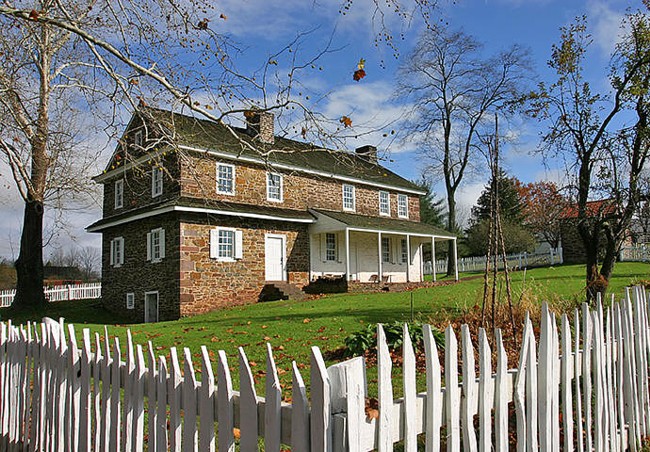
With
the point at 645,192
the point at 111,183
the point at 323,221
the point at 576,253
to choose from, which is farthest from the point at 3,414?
the point at 576,253

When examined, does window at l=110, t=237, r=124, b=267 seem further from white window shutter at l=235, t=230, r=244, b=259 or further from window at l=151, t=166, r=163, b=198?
white window shutter at l=235, t=230, r=244, b=259

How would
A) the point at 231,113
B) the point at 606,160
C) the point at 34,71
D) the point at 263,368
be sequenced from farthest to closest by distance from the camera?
1. the point at 606,160
2. the point at 34,71
3. the point at 263,368
4. the point at 231,113

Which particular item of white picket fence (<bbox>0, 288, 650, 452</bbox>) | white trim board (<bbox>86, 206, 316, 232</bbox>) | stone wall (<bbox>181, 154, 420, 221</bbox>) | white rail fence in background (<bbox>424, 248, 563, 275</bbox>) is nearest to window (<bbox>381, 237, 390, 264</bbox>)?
stone wall (<bbox>181, 154, 420, 221</bbox>)

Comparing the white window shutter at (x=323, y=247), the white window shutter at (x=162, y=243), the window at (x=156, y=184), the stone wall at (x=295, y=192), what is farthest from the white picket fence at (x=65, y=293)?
the white window shutter at (x=323, y=247)

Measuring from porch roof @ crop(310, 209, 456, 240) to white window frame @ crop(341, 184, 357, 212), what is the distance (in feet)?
2.19

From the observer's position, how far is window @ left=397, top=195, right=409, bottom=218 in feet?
99.6

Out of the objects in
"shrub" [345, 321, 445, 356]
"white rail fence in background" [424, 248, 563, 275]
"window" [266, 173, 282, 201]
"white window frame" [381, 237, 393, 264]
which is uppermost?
"window" [266, 173, 282, 201]

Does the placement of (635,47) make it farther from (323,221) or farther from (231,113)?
(323,221)

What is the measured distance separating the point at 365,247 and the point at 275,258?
6150 millimetres

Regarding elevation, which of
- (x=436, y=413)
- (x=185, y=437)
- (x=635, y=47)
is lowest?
(x=185, y=437)

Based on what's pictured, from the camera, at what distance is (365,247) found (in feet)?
88.5

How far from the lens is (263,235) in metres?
22.2

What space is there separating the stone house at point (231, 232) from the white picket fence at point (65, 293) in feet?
20.0

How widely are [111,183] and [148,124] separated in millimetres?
19926
